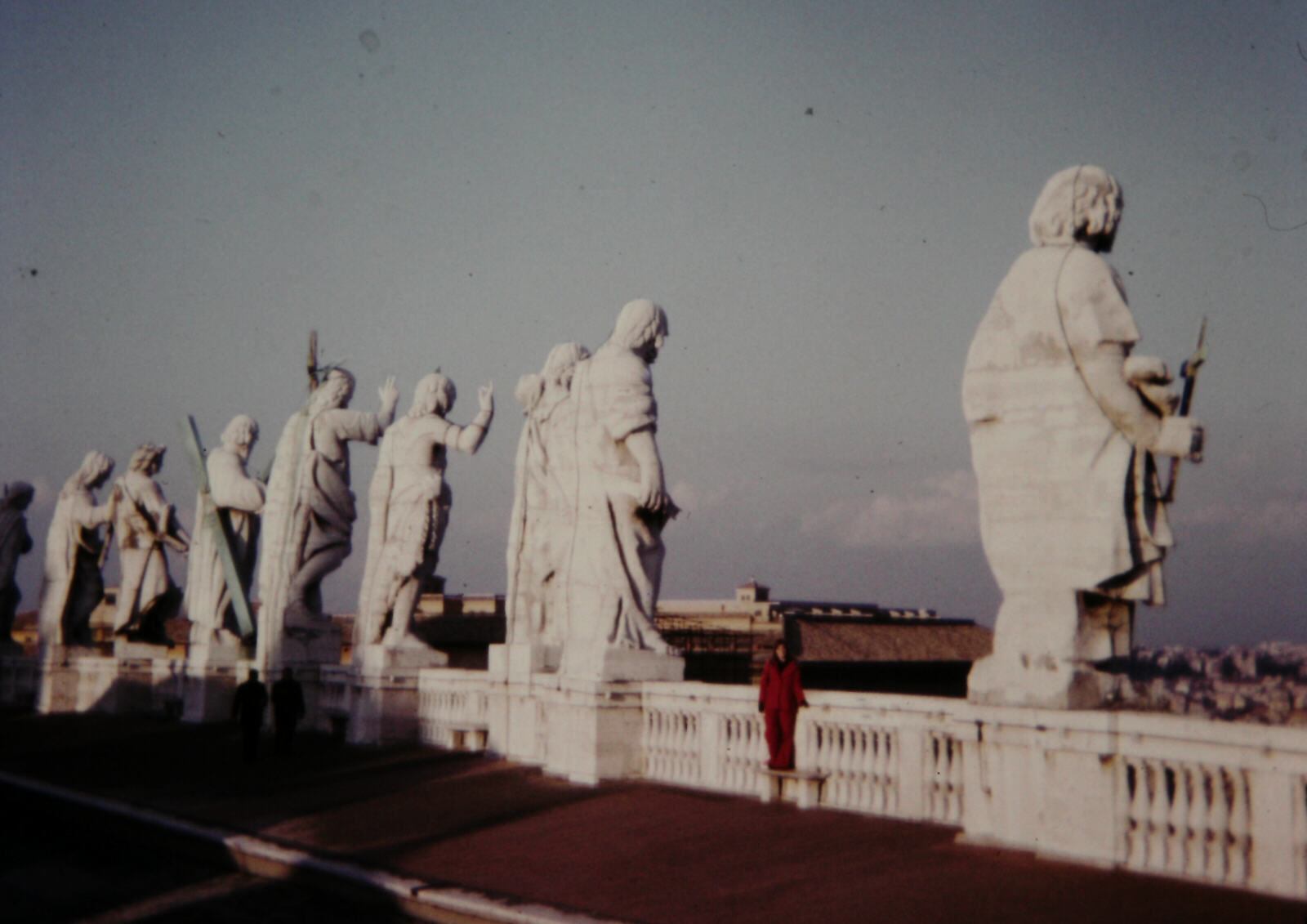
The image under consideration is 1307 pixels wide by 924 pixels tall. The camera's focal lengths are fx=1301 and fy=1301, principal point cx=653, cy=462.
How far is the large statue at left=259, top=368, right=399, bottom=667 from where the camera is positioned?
53.3 ft

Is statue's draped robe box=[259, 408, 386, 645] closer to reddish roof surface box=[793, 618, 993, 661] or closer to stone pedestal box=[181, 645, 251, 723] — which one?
stone pedestal box=[181, 645, 251, 723]

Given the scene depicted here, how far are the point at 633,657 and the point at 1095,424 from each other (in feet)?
15.6

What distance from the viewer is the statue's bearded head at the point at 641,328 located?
11086 mm

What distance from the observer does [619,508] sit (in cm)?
1086

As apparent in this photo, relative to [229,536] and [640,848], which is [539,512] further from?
[229,536]

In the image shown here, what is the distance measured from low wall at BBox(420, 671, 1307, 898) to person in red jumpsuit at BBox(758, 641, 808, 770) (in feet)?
0.63

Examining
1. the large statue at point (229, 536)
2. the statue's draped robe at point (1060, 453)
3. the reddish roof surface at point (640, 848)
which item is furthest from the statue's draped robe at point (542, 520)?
the large statue at point (229, 536)

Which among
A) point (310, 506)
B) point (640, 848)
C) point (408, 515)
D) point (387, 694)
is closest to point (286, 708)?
point (387, 694)

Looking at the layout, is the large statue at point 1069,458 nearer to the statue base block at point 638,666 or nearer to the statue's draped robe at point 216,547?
the statue base block at point 638,666

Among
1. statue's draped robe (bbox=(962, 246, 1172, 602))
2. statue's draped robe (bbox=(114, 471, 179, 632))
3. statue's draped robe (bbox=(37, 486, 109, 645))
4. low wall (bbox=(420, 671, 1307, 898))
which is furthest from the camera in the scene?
statue's draped robe (bbox=(37, 486, 109, 645))

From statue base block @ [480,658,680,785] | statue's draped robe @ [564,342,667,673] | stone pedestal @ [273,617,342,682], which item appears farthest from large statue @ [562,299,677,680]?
stone pedestal @ [273,617,342,682]

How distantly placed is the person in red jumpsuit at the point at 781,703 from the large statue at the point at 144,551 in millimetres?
13924

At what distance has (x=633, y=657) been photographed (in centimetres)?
1062

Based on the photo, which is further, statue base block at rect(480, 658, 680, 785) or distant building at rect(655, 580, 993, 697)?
distant building at rect(655, 580, 993, 697)
